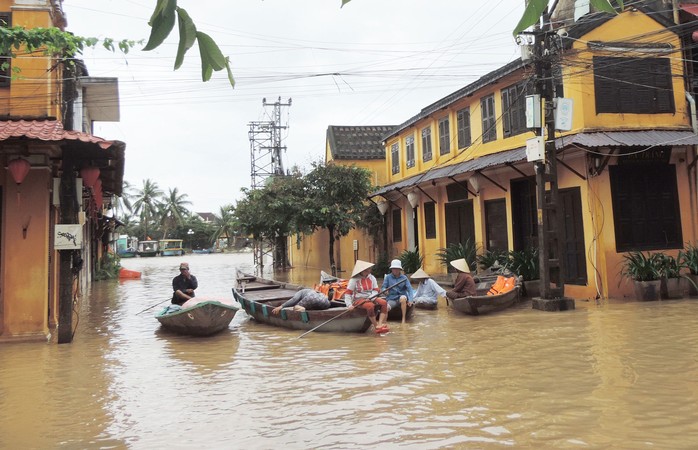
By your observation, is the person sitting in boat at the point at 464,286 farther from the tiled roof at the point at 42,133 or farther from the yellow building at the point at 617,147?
the tiled roof at the point at 42,133

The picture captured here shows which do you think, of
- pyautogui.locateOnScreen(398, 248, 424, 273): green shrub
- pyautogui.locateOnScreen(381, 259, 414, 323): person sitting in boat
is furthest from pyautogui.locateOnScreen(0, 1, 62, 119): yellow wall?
pyautogui.locateOnScreen(398, 248, 424, 273): green shrub

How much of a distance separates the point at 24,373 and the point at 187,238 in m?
73.3

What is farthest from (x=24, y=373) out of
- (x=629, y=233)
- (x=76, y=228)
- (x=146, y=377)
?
(x=629, y=233)

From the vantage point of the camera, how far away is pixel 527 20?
73.2 inches

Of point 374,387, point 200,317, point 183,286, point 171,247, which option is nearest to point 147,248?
point 171,247

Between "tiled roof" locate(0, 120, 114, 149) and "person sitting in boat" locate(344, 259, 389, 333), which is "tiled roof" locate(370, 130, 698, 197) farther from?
"tiled roof" locate(0, 120, 114, 149)

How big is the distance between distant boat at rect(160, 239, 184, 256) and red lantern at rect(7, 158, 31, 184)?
6386cm

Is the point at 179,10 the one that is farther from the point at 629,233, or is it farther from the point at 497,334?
the point at 629,233

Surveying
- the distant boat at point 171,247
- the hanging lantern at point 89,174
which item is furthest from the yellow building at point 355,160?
the distant boat at point 171,247

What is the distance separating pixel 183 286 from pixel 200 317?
7.11ft

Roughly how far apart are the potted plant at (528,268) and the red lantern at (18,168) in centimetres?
1147

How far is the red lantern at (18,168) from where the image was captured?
8688mm

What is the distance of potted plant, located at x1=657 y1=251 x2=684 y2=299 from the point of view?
41.7 ft

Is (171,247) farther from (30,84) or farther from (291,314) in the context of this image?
(291,314)
